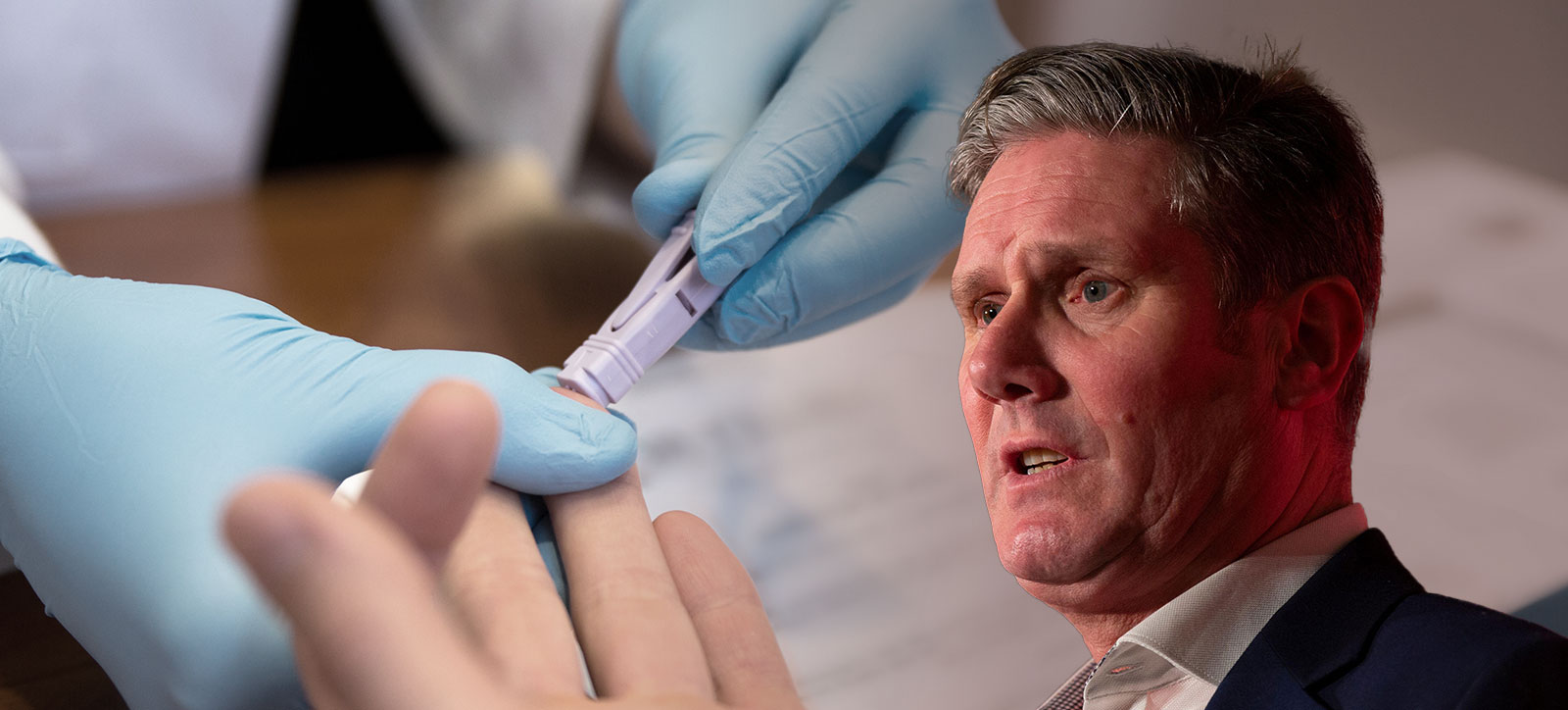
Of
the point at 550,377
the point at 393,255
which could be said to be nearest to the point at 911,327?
the point at 393,255

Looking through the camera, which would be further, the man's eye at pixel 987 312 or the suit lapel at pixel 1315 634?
the man's eye at pixel 987 312

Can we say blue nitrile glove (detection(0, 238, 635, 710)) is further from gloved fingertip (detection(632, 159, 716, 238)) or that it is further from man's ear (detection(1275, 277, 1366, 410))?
man's ear (detection(1275, 277, 1366, 410))

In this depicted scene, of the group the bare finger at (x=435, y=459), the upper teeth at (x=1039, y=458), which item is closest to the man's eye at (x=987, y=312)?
the upper teeth at (x=1039, y=458)

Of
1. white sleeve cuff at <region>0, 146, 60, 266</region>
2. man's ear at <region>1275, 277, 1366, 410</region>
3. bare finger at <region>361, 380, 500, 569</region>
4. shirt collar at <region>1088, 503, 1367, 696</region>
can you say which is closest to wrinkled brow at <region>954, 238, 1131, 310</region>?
man's ear at <region>1275, 277, 1366, 410</region>

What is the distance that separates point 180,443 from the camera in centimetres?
81

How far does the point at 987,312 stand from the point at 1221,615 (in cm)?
31

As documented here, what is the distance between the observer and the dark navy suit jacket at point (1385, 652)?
75cm

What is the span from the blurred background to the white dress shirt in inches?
19.6

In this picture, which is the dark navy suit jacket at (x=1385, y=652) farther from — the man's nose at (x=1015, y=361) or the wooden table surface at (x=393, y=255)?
the wooden table surface at (x=393, y=255)

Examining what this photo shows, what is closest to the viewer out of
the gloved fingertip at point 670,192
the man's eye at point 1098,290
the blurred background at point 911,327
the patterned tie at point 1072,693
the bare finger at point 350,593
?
the bare finger at point 350,593

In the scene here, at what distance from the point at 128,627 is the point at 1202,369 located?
0.81 metres

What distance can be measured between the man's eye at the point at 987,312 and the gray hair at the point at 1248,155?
15 centimetres

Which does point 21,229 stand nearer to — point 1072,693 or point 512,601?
point 512,601

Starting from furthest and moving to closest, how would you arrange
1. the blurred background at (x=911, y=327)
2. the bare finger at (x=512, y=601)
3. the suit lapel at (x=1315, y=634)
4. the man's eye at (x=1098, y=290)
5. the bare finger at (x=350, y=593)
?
1. the blurred background at (x=911, y=327)
2. the man's eye at (x=1098, y=290)
3. the suit lapel at (x=1315, y=634)
4. the bare finger at (x=512, y=601)
5. the bare finger at (x=350, y=593)
